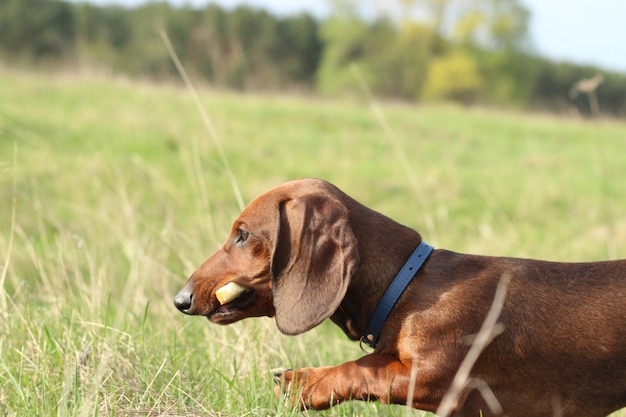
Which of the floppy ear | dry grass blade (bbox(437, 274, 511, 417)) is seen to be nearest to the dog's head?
the floppy ear

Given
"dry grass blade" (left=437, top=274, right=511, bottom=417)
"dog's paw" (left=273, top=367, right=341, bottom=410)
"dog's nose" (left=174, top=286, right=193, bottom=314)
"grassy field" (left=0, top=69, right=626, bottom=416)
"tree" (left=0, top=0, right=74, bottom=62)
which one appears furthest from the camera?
"tree" (left=0, top=0, right=74, bottom=62)

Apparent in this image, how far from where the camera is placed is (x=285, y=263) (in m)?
3.28

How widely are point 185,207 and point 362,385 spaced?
6.48m

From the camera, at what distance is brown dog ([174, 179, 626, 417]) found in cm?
318

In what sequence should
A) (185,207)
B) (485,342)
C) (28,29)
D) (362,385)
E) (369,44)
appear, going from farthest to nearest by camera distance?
(369,44), (28,29), (185,207), (485,342), (362,385)

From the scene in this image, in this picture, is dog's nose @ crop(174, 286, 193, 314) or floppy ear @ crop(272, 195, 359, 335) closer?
floppy ear @ crop(272, 195, 359, 335)

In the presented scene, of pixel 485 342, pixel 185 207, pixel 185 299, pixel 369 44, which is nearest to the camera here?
pixel 485 342

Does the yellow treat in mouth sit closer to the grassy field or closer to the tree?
the grassy field

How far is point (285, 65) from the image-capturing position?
121 ft

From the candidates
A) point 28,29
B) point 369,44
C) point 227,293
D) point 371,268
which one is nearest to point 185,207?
point 227,293

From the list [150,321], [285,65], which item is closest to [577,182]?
[150,321]

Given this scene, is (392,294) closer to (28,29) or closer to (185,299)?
(185,299)

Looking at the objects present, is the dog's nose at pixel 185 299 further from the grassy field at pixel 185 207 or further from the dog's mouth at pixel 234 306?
the grassy field at pixel 185 207

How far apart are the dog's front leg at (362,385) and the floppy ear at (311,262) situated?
193mm
